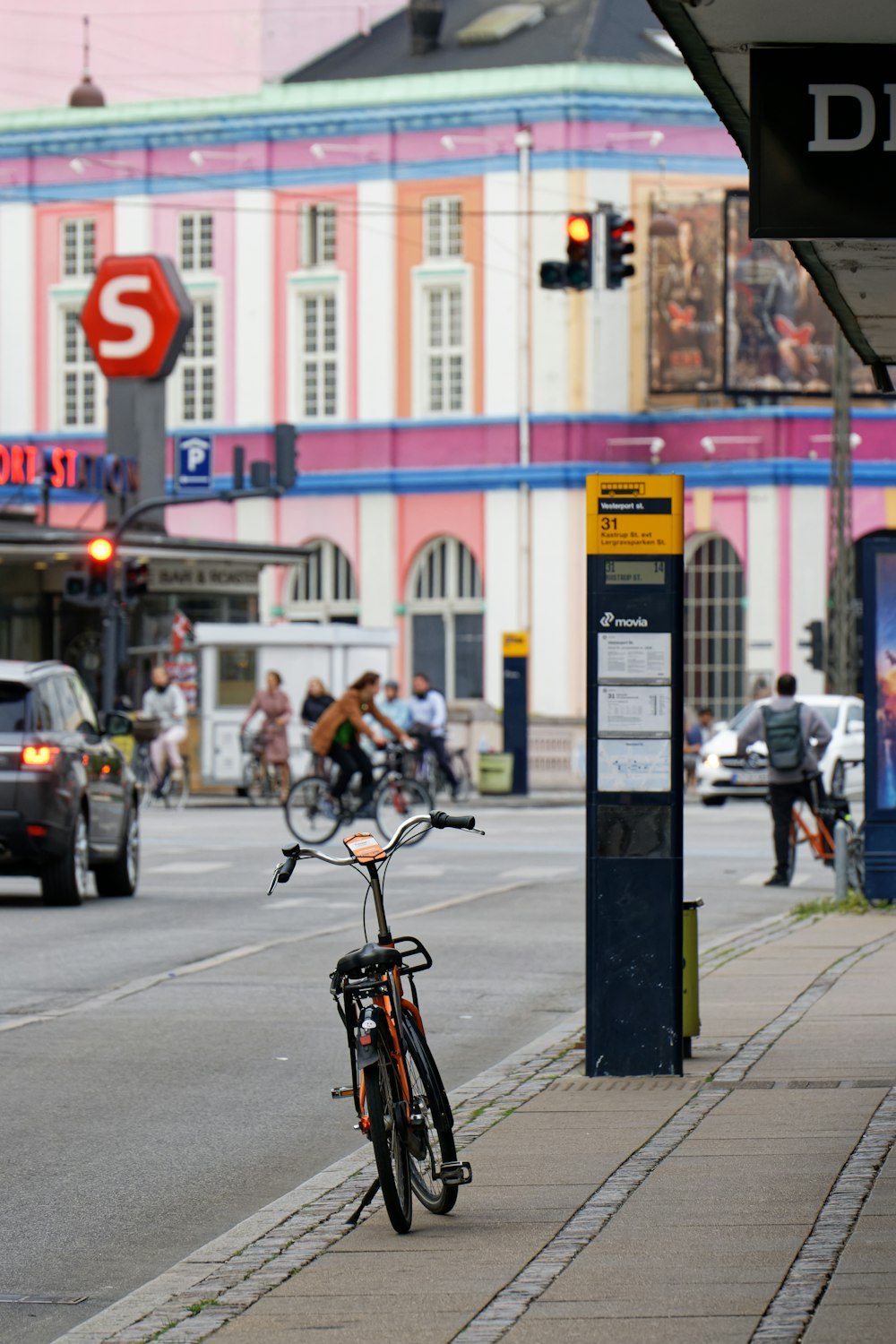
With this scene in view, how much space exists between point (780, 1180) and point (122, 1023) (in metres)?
5.66

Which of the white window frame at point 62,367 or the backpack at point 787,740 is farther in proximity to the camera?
the white window frame at point 62,367

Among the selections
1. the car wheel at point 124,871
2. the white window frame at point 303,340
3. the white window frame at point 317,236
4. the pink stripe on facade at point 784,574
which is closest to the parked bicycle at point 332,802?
the car wheel at point 124,871

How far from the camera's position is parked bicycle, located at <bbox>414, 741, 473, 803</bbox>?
40.0 m

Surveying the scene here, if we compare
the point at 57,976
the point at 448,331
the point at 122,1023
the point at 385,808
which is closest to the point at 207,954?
the point at 57,976

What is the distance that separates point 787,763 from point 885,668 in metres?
3.10

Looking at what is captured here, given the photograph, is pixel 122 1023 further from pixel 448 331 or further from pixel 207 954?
pixel 448 331

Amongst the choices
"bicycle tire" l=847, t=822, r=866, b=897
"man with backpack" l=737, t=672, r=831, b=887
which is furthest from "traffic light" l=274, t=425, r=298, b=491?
"bicycle tire" l=847, t=822, r=866, b=897

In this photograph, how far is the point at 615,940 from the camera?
10.5 meters

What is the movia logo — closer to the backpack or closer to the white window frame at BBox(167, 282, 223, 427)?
the backpack

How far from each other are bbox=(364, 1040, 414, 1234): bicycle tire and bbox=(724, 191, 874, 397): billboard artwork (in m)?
46.0

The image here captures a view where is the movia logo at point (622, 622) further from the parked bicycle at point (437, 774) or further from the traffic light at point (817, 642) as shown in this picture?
the traffic light at point (817, 642)

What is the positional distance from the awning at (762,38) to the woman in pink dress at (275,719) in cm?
3032

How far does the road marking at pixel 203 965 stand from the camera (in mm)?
13523

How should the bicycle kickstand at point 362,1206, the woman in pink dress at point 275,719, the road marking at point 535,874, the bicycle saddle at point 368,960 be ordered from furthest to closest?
1. the woman in pink dress at point 275,719
2. the road marking at point 535,874
3. the bicycle kickstand at point 362,1206
4. the bicycle saddle at point 368,960
